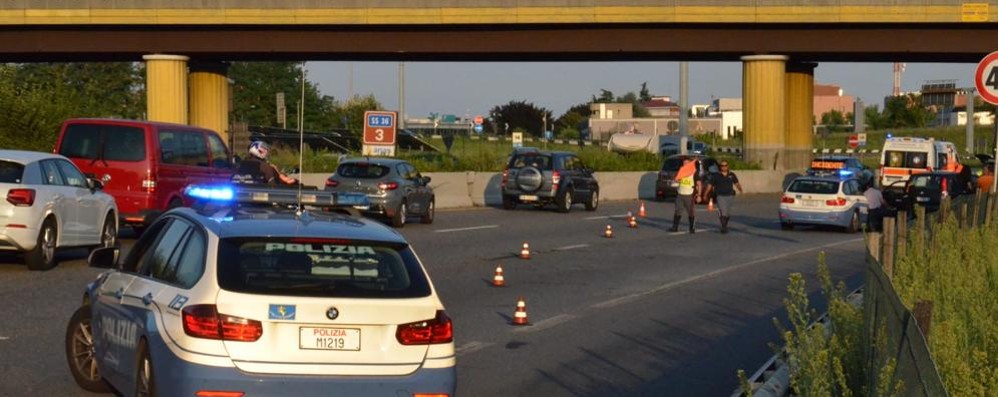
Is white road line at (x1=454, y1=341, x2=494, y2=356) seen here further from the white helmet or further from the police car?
the white helmet

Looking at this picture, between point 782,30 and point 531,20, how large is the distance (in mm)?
8954

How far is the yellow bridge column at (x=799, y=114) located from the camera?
A: 56.4 m

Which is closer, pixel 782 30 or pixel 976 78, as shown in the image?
pixel 976 78

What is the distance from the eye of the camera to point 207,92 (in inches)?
2089

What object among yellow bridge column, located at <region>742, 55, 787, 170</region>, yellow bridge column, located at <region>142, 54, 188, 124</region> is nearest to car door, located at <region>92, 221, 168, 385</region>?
yellow bridge column, located at <region>142, 54, 188, 124</region>

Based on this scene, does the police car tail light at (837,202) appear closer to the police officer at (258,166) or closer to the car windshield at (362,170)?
the car windshield at (362,170)

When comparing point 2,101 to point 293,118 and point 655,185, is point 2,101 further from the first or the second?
point 293,118

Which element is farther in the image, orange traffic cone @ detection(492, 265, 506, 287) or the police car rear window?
orange traffic cone @ detection(492, 265, 506, 287)

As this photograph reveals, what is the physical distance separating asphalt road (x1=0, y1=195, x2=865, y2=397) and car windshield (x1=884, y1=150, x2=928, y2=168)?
20307 mm

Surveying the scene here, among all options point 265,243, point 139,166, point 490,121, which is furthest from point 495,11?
point 490,121

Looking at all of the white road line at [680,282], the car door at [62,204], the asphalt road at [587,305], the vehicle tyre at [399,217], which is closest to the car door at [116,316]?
the asphalt road at [587,305]

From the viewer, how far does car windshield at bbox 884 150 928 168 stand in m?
51.2

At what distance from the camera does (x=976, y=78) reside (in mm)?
19312

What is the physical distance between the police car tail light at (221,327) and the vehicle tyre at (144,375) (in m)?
0.57
